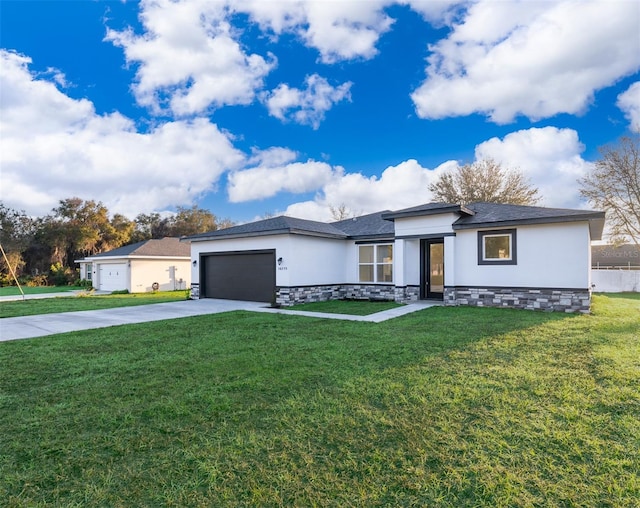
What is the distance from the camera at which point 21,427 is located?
3199mm

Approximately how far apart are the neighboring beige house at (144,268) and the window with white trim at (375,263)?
14250 mm

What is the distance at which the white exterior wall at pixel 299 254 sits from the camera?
1259 cm

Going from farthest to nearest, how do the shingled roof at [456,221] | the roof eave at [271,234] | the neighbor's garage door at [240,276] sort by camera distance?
the neighbor's garage door at [240,276] → the roof eave at [271,234] → the shingled roof at [456,221]

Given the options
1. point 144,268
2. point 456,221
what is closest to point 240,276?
point 456,221

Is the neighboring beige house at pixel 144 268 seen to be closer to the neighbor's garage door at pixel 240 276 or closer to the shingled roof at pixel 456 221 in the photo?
the shingled roof at pixel 456 221

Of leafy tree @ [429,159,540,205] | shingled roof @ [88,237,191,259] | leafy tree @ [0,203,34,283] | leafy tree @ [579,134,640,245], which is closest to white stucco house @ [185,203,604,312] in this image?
shingled roof @ [88,237,191,259]

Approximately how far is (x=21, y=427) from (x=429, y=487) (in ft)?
11.6

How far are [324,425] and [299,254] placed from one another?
9.80 meters

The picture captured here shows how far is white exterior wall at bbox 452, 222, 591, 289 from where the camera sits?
33.3ft

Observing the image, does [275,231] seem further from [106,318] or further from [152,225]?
[152,225]

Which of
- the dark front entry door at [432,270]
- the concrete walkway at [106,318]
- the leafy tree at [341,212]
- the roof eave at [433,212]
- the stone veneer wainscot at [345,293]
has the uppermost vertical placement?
the leafy tree at [341,212]

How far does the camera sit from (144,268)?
875 inches

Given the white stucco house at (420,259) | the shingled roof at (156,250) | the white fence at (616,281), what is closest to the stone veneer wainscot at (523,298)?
the white stucco house at (420,259)

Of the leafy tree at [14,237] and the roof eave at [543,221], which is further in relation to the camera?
the leafy tree at [14,237]
